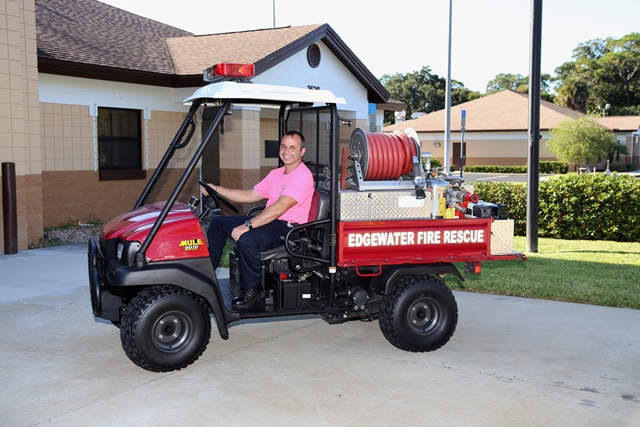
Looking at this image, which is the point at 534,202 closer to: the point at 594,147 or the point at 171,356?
the point at 171,356

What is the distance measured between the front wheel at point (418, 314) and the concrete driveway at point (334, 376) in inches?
5.0

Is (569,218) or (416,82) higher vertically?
(416,82)

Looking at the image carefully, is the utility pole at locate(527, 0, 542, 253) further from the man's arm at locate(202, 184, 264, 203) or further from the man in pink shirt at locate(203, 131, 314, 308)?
the man in pink shirt at locate(203, 131, 314, 308)

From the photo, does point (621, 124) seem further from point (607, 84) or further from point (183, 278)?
point (183, 278)

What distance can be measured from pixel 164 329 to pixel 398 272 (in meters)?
1.97

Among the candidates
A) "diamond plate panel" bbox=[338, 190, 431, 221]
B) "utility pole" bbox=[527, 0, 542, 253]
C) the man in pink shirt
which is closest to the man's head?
the man in pink shirt

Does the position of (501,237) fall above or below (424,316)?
above

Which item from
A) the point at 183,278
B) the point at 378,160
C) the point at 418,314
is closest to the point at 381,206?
the point at 378,160

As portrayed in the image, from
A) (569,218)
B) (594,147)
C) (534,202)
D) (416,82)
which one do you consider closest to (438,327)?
(534,202)

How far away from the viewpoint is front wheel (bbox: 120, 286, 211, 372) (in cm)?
520

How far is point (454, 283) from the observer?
888 cm

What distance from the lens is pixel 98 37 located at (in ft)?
51.1

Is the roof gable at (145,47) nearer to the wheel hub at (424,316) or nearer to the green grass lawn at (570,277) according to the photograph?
the green grass lawn at (570,277)

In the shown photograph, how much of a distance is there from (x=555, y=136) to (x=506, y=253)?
125 ft
